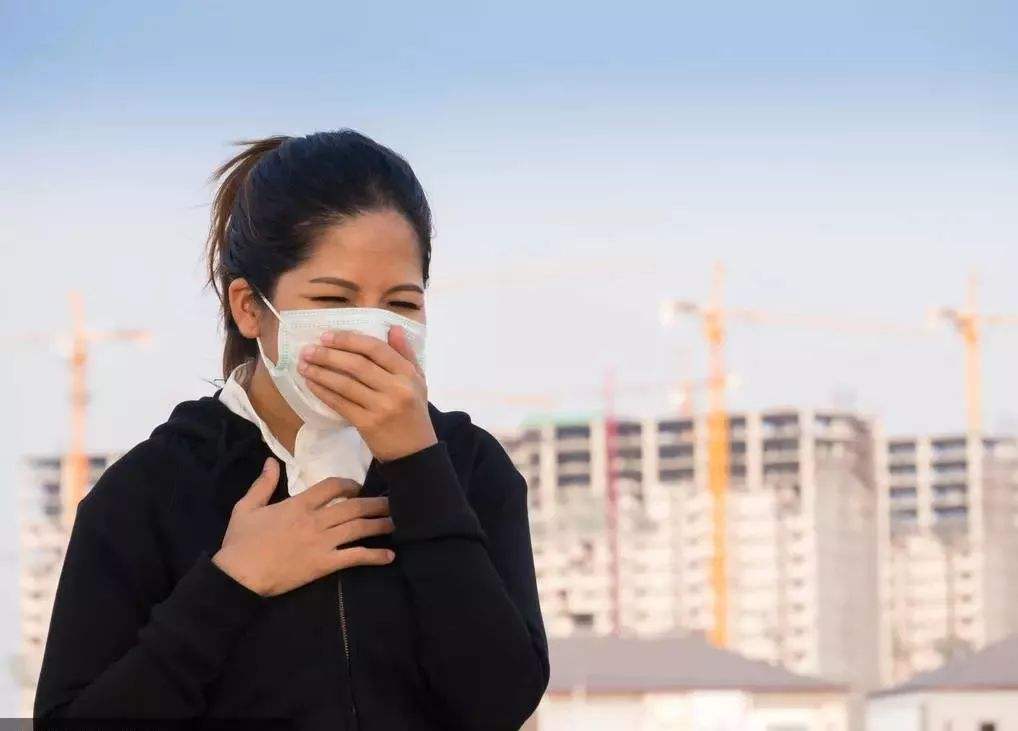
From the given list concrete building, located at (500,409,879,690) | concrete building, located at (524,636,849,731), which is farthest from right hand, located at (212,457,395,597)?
concrete building, located at (500,409,879,690)

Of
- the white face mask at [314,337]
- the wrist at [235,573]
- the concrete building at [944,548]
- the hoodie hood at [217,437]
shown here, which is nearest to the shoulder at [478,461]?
the hoodie hood at [217,437]

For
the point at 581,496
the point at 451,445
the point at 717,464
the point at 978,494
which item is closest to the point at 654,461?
the point at 581,496

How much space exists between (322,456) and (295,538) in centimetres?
14

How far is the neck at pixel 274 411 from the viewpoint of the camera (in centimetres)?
214

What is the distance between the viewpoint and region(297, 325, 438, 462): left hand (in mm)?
1985

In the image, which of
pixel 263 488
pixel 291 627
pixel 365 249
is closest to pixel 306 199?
pixel 365 249

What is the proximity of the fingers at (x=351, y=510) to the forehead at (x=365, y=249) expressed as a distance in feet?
0.78

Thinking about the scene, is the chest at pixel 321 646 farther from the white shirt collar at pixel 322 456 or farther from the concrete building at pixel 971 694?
the concrete building at pixel 971 694

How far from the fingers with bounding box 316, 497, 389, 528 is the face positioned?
20 cm

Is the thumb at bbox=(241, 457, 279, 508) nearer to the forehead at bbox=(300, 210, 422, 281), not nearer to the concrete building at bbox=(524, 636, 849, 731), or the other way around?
the forehead at bbox=(300, 210, 422, 281)

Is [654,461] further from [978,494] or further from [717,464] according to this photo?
[717,464]

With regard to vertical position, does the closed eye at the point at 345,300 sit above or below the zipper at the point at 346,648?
above

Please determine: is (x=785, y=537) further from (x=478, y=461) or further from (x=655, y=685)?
(x=478, y=461)

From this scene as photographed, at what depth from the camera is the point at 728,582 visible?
363ft
